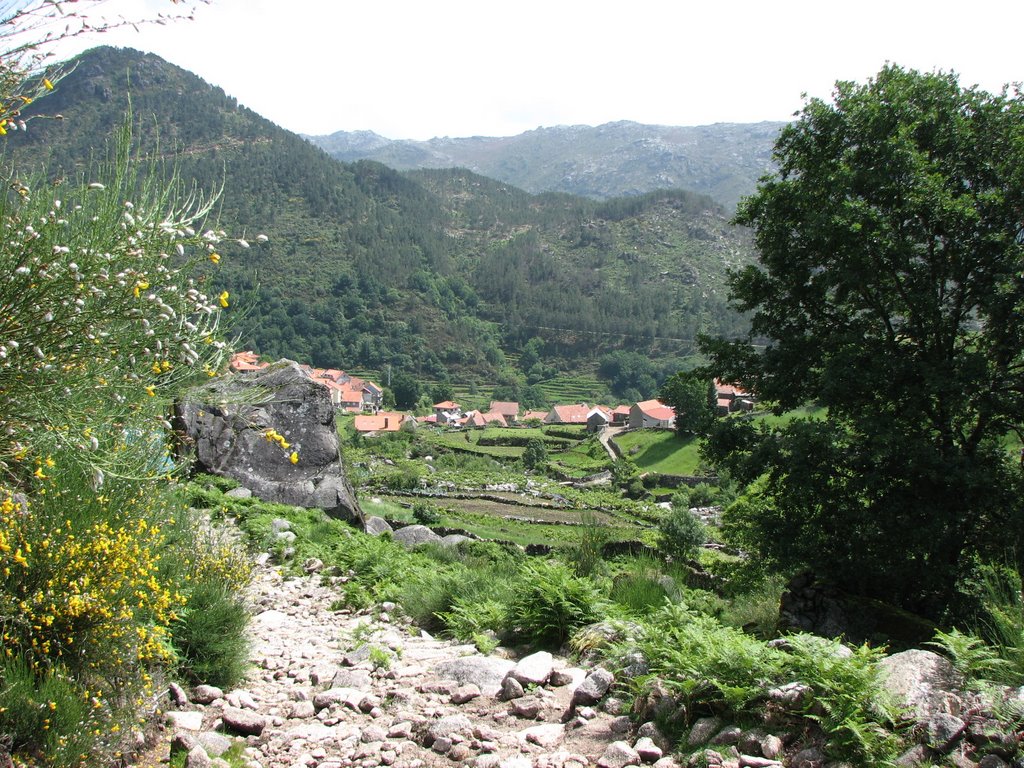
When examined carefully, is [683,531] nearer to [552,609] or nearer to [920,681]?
[552,609]

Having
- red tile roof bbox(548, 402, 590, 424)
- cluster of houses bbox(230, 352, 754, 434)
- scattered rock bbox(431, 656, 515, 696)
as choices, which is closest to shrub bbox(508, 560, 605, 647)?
scattered rock bbox(431, 656, 515, 696)

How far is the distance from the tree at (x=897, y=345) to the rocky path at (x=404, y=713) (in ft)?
17.3

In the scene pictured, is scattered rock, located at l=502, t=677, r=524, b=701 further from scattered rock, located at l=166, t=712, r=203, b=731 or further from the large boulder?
the large boulder

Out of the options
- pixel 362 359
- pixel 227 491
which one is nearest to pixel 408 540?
pixel 227 491

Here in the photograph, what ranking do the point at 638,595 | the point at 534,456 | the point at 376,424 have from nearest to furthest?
the point at 638,595
the point at 534,456
the point at 376,424

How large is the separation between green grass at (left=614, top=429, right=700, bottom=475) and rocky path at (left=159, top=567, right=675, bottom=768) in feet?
211

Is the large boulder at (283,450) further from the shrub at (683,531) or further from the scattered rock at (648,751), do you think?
the shrub at (683,531)

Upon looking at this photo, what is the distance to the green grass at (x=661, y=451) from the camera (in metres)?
72.5

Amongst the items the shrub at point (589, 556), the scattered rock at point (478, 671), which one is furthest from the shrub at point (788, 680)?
the shrub at point (589, 556)

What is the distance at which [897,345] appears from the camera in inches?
411

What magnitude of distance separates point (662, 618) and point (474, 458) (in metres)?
73.3

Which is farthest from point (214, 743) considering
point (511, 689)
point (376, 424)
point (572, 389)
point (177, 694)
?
point (572, 389)

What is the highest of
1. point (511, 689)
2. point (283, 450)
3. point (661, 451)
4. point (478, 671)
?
point (511, 689)

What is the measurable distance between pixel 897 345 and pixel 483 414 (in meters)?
116
